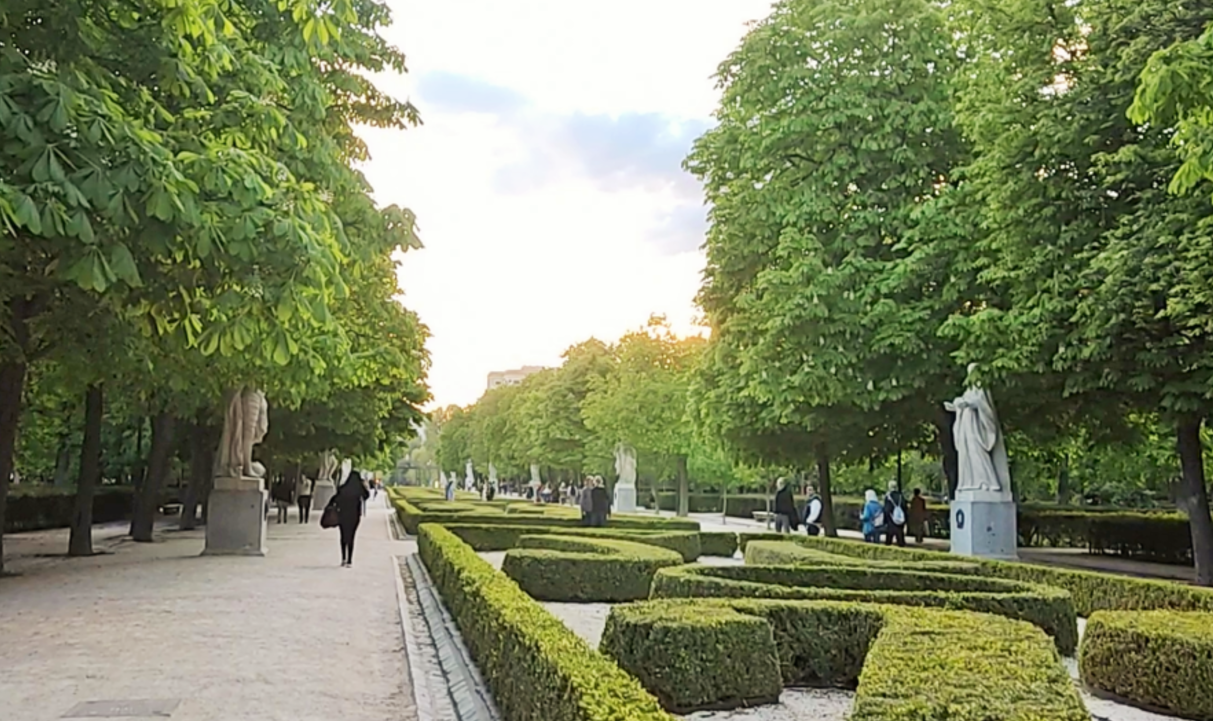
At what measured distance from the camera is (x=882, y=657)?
259 inches

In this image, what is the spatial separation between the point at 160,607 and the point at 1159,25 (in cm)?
1620

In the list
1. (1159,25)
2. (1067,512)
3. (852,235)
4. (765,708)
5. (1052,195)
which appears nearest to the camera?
(765,708)

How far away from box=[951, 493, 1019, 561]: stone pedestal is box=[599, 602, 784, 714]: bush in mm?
12837

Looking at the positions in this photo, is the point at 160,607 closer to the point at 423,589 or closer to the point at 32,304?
the point at 423,589

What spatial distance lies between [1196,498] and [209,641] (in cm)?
1579

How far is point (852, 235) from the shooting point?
74.5 feet

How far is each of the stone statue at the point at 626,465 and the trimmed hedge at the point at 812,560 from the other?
27.2 metres

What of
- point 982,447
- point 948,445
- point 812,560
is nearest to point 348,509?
point 812,560

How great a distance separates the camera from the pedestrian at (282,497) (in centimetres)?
3874

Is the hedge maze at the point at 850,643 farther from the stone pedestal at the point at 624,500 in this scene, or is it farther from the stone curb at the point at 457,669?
the stone pedestal at the point at 624,500

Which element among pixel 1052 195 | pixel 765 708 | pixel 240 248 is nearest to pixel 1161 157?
pixel 1052 195

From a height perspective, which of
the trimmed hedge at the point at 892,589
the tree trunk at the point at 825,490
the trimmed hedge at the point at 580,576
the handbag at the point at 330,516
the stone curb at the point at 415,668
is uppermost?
the tree trunk at the point at 825,490

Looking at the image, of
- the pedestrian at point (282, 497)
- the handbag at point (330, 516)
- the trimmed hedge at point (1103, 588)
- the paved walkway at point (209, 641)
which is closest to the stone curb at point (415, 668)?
the paved walkway at point (209, 641)

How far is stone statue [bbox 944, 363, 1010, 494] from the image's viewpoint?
2022cm
